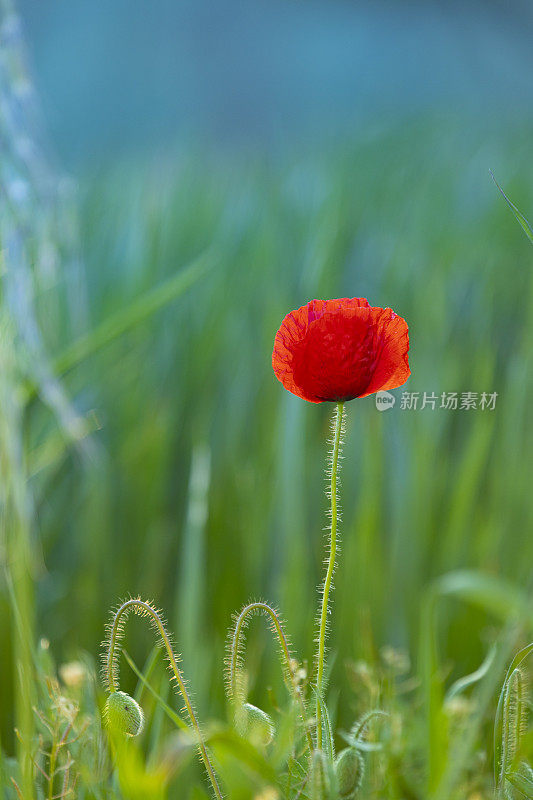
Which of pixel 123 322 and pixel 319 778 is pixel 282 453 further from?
pixel 319 778

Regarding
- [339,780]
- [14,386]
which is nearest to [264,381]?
[14,386]

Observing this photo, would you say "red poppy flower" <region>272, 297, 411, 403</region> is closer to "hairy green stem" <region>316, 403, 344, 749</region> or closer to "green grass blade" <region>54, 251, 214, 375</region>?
"hairy green stem" <region>316, 403, 344, 749</region>

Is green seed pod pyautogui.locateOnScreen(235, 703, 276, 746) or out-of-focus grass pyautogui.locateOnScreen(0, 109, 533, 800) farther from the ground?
out-of-focus grass pyautogui.locateOnScreen(0, 109, 533, 800)

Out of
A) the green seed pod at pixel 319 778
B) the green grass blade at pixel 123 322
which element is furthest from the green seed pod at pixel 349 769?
the green grass blade at pixel 123 322

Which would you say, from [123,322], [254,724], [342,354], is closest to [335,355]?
[342,354]

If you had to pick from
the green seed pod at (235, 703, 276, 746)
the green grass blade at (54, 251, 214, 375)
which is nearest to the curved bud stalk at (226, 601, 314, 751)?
the green seed pod at (235, 703, 276, 746)

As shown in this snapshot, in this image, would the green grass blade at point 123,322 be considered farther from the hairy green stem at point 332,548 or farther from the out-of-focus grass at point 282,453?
the hairy green stem at point 332,548

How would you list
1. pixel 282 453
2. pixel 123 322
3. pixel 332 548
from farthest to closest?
pixel 282 453
pixel 123 322
pixel 332 548
